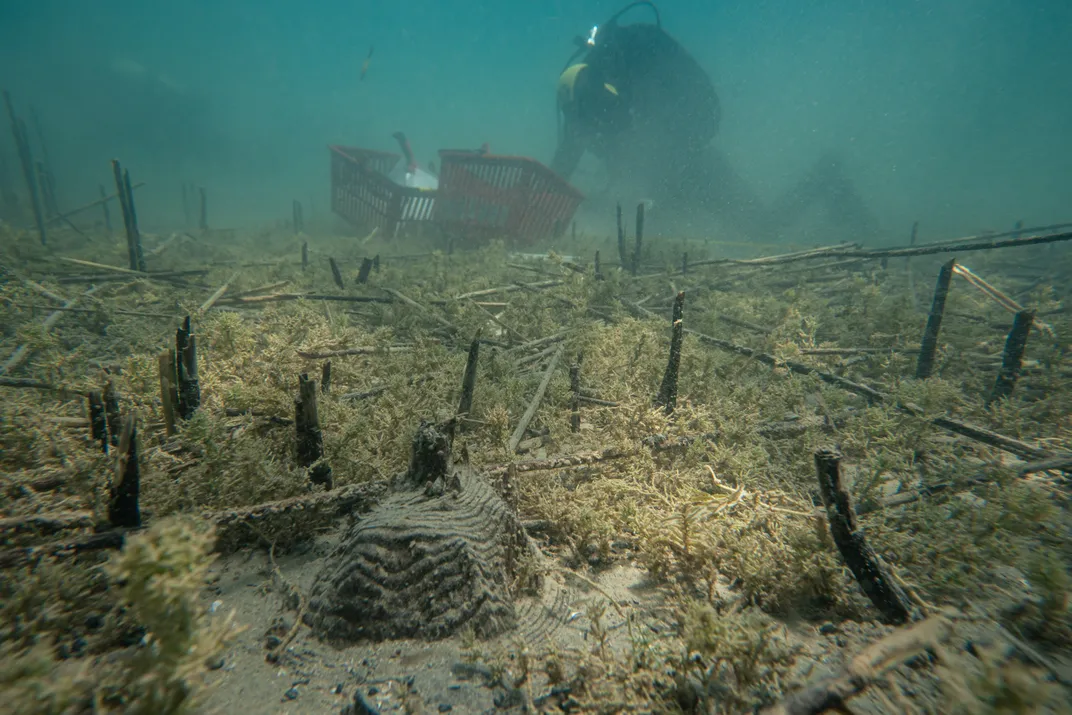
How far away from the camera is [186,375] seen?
3.44 metres

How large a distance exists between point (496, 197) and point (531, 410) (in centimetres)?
1069

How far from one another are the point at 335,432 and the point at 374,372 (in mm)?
1394

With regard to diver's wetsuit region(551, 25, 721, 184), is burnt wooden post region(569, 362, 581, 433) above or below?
below

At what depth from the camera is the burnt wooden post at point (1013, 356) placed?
471cm

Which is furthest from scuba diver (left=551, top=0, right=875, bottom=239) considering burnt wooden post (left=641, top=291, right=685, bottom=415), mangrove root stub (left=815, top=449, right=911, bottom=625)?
mangrove root stub (left=815, top=449, right=911, bottom=625)

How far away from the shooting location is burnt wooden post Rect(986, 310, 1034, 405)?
15.5ft

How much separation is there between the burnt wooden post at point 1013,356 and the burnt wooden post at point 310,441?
6.62m

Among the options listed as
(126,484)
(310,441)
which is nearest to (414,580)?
(310,441)

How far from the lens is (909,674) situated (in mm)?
1826

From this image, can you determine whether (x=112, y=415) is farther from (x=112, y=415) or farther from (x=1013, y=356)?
(x=1013, y=356)

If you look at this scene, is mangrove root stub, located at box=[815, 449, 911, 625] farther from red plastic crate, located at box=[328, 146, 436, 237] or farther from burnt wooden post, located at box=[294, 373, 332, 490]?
red plastic crate, located at box=[328, 146, 436, 237]

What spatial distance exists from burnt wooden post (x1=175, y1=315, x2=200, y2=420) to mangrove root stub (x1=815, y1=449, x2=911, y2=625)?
169 inches

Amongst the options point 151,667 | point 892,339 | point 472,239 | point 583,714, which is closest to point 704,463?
point 583,714

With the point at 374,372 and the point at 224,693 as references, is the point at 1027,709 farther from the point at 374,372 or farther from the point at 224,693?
the point at 374,372
